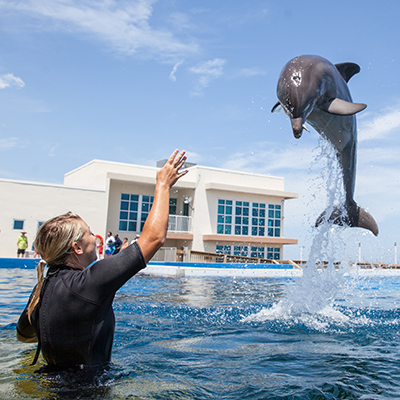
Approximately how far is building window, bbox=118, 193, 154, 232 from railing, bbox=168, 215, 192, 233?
1.78 metres

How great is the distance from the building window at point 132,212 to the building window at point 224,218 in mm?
5111

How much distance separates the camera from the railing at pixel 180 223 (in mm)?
26719

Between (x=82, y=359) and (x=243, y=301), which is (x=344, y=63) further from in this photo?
(x=82, y=359)

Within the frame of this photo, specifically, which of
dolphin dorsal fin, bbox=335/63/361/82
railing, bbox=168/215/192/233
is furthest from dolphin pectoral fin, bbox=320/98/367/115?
railing, bbox=168/215/192/233

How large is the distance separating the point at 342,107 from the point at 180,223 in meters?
22.3

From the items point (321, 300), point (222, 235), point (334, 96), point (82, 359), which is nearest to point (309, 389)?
point (82, 359)

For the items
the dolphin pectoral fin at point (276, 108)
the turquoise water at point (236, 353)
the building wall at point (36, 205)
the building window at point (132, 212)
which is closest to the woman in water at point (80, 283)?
the turquoise water at point (236, 353)

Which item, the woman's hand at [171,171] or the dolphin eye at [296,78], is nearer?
the woman's hand at [171,171]

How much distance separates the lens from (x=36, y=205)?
2275cm

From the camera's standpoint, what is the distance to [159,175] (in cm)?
245

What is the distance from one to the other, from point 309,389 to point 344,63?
517cm

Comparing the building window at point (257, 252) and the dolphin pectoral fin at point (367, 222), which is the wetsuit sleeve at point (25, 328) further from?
the building window at point (257, 252)

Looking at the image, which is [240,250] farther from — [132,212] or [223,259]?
[132,212]

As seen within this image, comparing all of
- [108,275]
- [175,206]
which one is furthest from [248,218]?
[108,275]
